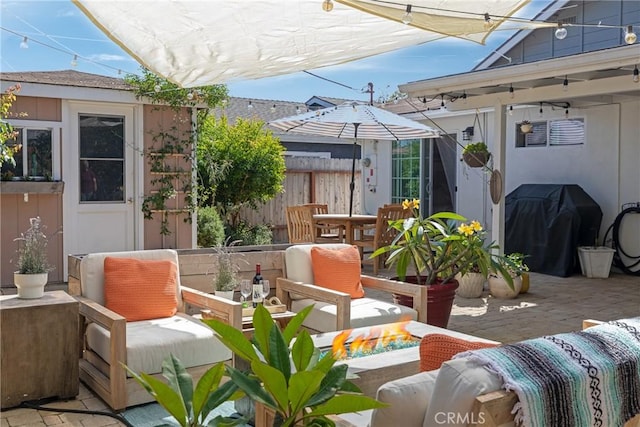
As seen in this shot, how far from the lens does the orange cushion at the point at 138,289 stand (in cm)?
402

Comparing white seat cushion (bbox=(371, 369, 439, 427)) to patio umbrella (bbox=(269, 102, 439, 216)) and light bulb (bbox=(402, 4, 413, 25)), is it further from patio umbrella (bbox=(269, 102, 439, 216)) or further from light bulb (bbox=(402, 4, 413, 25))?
patio umbrella (bbox=(269, 102, 439, 216))

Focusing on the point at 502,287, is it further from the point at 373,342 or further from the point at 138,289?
the point at 138,289

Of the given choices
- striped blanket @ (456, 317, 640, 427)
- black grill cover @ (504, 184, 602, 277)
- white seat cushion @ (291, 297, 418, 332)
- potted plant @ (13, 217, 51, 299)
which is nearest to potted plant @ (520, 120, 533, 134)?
black grill cover @ (504, 184, 602, 277)

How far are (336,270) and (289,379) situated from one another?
10.7 ft

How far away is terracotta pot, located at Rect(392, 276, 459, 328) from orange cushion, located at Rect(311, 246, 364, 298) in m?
0.38

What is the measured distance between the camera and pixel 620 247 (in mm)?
9094

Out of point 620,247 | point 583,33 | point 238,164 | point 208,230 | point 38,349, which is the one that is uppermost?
point 583,33

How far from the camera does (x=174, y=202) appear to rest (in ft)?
Result: 27.2

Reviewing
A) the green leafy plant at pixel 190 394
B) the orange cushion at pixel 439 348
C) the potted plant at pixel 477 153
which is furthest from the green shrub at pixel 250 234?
the green leafy plant at pixel 190 394

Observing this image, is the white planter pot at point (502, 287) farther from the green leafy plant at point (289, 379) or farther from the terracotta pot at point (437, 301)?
the green leafy plant at point (289, 379)

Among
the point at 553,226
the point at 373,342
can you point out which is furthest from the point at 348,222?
the point at 373,342

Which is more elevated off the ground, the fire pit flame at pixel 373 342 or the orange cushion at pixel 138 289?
the orange cushion at pixel 138 289

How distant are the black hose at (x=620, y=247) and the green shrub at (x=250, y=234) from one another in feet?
18.1

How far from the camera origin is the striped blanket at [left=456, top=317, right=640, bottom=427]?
5.67 feet
